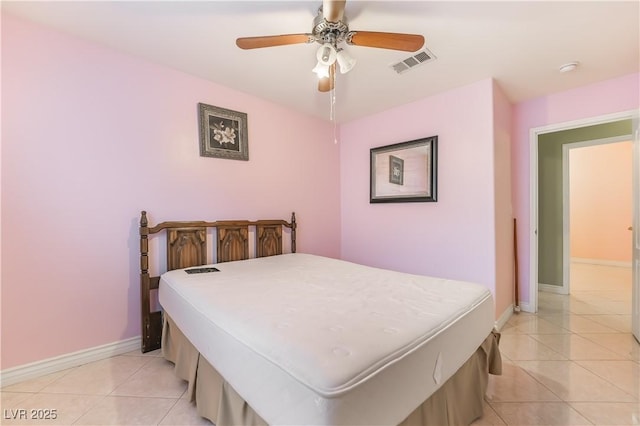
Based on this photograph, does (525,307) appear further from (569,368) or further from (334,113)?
(334,113)

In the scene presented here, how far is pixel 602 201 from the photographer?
532cm

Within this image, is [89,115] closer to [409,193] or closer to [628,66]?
→ [409,193]

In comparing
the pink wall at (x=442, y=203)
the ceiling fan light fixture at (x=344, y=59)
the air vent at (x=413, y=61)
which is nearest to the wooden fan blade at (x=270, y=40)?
the ceiling fan light fixture at (x=344, y=59)

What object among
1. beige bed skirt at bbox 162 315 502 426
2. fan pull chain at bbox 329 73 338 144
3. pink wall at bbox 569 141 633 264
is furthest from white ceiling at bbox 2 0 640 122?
pink wall at bbox 569 141 633 264

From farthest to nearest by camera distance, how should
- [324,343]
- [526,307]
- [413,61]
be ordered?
[526,307] → [413,61] → [324,343]

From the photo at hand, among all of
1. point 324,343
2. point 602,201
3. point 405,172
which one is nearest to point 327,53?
point 324,343

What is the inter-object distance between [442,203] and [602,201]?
16.2ft

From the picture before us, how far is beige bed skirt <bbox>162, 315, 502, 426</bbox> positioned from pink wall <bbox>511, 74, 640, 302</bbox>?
2036 millimetres

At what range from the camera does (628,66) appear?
2354 millimetres

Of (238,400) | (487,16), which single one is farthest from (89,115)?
(487,16)

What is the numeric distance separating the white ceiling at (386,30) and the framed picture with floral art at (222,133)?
310mm

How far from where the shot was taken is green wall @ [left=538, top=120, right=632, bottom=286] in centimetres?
378

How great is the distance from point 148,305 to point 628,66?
4616 millimetres

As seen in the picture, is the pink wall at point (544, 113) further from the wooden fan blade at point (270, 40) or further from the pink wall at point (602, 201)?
the pink wall at point (602, 201)
